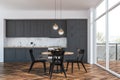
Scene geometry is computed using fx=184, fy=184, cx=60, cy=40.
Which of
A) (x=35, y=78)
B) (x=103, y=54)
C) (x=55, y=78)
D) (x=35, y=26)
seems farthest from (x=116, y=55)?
(x=35, y=26)

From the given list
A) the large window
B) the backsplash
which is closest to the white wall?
the backsplash

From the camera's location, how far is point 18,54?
963 cm

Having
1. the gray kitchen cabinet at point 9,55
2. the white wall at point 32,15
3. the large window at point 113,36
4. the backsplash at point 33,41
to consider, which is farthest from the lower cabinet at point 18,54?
the large window at point 113,36

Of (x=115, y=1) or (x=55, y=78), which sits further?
(x=115, y=1)

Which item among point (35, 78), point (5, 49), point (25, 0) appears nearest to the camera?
point (35, 78)

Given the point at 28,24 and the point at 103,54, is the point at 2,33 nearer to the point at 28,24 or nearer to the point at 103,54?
the point at 28,24

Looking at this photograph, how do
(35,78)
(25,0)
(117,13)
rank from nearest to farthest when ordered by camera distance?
(35,78) < (117,13) < (25,0)

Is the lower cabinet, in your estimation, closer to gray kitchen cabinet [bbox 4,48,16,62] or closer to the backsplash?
gray kitchen cabinet [bbox 4,48,16,62]

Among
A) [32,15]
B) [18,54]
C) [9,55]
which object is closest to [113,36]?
[32,15]

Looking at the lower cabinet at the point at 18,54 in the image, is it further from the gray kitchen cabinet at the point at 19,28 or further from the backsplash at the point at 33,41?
the gray kitchen cabinet at the point at 19,28

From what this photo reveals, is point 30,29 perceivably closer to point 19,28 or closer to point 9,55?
point 19,28

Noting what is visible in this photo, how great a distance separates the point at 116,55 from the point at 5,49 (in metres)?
5.89

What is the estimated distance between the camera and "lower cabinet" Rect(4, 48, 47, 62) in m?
9.61

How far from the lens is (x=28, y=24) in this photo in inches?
392
